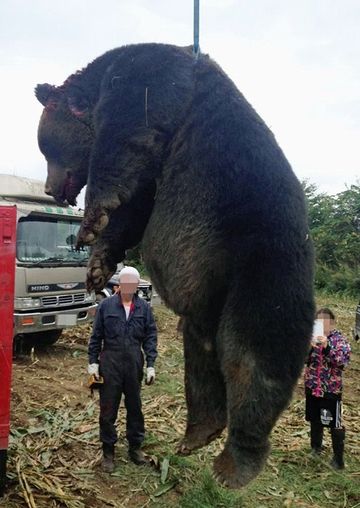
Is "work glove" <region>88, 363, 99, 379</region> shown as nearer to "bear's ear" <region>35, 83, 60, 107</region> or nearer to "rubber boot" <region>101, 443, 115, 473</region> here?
"rubber boot" <region>101, 443, 115, 473</region>

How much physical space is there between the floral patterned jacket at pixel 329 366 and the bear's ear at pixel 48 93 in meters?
4.52

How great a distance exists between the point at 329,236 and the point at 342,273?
2611 mm

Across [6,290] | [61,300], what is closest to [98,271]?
[6,290]

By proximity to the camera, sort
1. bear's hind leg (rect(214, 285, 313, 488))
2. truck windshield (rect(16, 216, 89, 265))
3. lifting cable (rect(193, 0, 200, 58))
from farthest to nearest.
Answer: truck windshield (rect(16, 216, 89, 265)), lifting cable (rect(193, 0, 200, 58)), bear's hind leg (rect(214, 285, 313, 488))

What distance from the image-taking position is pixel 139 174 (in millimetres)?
1680

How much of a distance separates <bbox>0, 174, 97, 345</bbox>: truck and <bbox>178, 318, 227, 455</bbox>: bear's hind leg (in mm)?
6349

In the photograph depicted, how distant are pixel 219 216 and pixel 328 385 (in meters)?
4.66

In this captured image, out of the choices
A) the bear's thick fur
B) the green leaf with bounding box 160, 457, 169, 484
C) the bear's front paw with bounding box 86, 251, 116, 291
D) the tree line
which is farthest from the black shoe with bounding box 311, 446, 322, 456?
the tree line

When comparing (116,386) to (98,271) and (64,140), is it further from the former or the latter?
(64,140)

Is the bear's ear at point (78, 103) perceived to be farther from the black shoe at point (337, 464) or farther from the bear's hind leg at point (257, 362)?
the black shoe at point (337, 464)

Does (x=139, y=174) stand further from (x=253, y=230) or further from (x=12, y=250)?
(x=12, y=250)

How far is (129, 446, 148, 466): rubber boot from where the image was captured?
539 cm

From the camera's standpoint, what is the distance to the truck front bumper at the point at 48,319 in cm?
857

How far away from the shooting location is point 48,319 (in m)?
8.97
